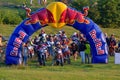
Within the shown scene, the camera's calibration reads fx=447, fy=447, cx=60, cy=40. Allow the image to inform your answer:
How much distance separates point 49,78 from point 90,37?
8827 mm

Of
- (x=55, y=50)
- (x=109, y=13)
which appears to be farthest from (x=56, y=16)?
(x=109, y=13)

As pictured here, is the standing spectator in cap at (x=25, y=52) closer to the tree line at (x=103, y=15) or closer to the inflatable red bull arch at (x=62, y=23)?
the inflatable red bull arch at (x=62, y=23)

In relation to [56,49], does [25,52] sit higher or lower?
lower

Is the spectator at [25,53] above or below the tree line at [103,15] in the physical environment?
below

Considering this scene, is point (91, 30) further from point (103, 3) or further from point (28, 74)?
point (103, 3)

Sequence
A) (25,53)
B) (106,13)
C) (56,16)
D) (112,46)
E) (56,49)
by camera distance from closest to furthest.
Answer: (56,49) < (25,53) < (56,16) < (112,46) < (106,13)

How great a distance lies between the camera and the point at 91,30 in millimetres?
27312

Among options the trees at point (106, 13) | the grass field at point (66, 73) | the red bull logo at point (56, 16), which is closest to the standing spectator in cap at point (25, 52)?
the grass field at point (66, 73)

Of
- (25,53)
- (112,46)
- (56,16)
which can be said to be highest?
(56,16)

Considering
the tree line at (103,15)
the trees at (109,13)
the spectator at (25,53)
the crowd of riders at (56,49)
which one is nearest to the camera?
the crowd of riders at (56,49)

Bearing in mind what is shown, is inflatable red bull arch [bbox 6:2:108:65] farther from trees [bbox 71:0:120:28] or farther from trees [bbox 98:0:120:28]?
trees [bbox 98:0:120:28]

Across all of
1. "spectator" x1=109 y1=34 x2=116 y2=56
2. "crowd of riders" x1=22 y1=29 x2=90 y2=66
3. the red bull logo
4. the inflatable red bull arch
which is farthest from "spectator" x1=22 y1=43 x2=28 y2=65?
"spectator" x1=109 y1=34 x2=116 y2=56

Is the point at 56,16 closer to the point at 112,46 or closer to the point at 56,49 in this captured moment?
the point at 56,49

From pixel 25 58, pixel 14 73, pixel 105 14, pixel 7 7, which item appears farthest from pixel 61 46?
pixel 7 7
